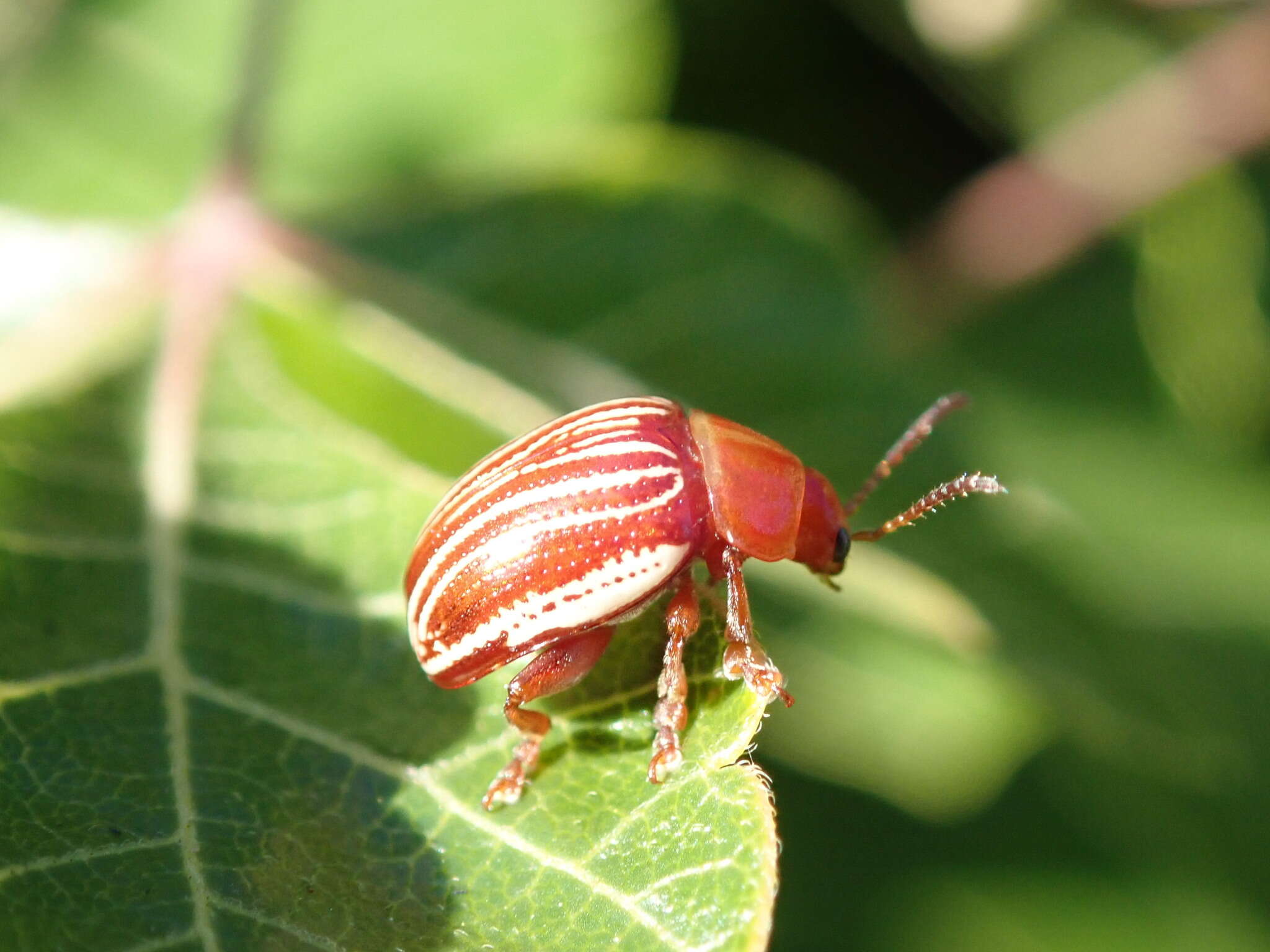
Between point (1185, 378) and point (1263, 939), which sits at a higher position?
point (1185, 378)

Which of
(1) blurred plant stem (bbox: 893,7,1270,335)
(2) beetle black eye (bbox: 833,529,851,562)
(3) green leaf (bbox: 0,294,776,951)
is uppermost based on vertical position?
(1) blurred plant stem (bbox: 893,7,1270,335)

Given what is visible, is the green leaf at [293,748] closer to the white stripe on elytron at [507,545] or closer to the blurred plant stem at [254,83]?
the white stripe on elytron at [507,545]

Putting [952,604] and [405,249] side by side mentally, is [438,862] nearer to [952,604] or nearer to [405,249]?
[952,604]

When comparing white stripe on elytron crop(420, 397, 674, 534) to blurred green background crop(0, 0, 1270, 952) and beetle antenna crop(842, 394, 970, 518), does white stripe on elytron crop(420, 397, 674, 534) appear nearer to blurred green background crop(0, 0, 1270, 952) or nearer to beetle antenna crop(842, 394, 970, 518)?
blurred green background crop(0, 0, 1270, 952)

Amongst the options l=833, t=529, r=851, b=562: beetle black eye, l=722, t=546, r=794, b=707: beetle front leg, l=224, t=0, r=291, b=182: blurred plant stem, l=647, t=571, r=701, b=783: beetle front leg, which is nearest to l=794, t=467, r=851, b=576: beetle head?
l=833, t=529, r=851, b=562: beetle black eye

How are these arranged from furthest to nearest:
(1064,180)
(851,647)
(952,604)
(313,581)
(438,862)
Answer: (1064,180) → (851,647) → (952,604) → (313,581) → (438,862)

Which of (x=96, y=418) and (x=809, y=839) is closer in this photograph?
(x=96, y=418)

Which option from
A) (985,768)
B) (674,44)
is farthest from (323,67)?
(985,768)
